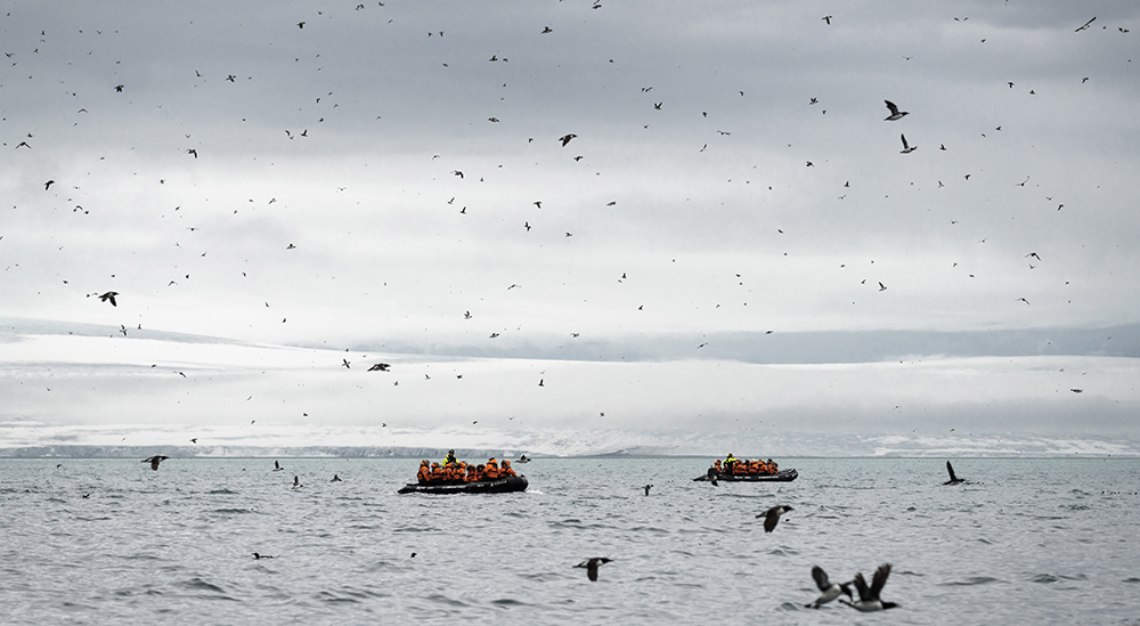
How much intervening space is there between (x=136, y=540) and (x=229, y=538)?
14.3 feet

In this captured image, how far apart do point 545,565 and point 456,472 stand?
49.2 metres

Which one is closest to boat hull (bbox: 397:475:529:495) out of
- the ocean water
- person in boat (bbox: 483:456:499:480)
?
person in boat (bbox: 483:456:499:480)

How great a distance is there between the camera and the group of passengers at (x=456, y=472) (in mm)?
96688

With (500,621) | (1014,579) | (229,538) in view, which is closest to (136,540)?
(229,538)

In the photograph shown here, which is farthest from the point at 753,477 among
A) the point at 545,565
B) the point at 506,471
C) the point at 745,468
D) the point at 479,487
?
the point at 545,565

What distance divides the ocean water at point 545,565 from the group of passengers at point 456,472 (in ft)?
19.0

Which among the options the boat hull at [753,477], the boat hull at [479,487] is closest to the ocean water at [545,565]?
the boat hull at [479,487]

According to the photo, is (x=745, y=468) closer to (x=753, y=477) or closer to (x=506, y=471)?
(x=753, y=477)

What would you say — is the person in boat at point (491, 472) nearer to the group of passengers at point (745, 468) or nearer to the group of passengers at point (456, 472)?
the group of passengers at point (456, 472)

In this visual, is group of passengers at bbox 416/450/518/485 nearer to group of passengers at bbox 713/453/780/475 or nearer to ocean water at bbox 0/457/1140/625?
ocean water at bbox 0/457/1140/625

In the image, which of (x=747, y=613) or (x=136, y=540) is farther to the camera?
(x=136, y=540)

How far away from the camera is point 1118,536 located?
65.6 m

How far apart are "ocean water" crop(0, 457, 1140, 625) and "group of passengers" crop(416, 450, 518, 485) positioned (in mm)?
5803

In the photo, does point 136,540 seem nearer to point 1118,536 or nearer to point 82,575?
point 82,575
